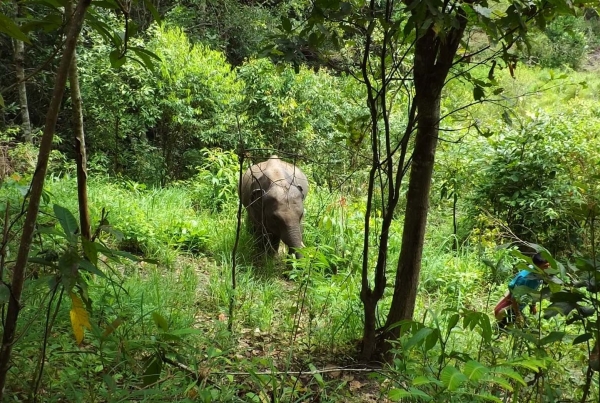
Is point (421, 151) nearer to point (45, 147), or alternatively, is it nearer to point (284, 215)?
point (45, 147)

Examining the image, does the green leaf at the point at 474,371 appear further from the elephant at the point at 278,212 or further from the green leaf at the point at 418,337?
the elephant at the point at 278,212

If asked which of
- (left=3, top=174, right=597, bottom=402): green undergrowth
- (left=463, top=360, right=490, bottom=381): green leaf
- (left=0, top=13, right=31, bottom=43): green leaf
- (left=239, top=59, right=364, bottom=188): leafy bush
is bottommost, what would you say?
(left=3, top=174, right=597, bottom=402): green undergrowth

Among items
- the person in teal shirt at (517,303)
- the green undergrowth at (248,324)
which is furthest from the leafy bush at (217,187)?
the person in teal shirt at (517,303)

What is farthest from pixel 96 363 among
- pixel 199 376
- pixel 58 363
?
pixel 199 376

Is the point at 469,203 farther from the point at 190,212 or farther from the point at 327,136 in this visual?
the point at 190,212

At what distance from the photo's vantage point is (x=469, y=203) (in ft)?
21.5

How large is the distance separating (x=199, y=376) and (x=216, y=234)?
3.01 m

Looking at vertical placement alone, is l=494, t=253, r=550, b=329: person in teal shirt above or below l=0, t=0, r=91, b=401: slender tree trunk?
below

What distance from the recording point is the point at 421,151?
100 inches

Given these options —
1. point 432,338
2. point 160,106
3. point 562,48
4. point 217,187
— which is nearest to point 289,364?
point 432,338

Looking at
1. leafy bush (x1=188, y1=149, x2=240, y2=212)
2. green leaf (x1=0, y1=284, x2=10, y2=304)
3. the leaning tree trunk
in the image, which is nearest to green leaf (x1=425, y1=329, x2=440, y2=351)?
the leaning tree trunk

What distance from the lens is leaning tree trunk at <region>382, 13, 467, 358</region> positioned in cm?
233

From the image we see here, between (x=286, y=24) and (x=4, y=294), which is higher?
(x=286, y=24)

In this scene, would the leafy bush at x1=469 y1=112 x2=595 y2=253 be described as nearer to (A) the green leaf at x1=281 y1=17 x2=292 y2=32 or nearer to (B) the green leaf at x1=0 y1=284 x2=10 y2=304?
(A) the green leaf at x1=281 y1=17 x2=292 y2=32
